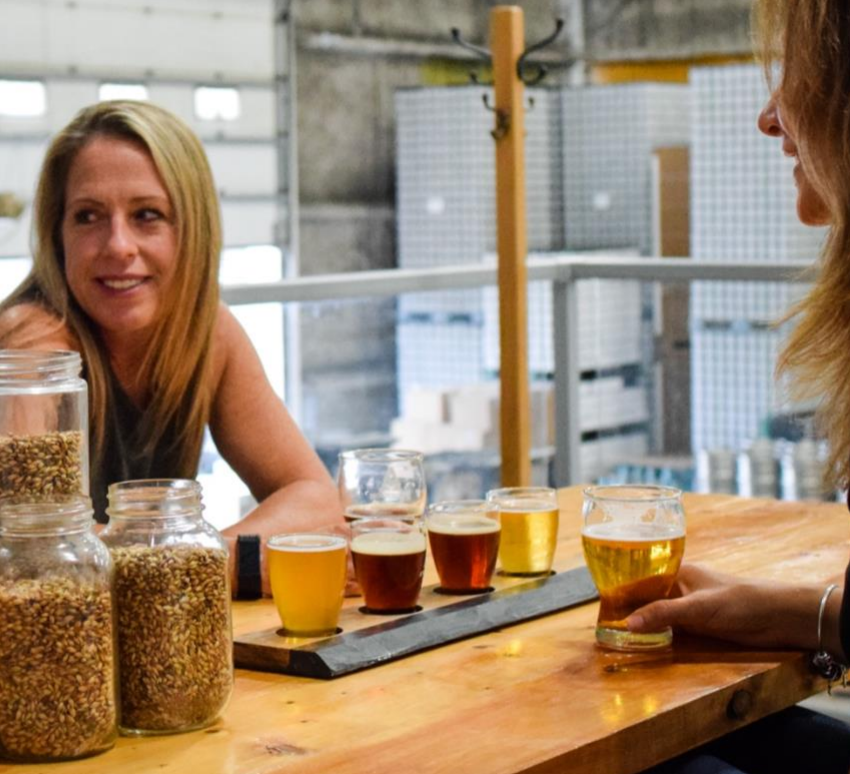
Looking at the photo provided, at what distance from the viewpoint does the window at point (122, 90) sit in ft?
24.5

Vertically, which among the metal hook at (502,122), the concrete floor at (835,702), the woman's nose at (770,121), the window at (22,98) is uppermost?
the window at (22,98)

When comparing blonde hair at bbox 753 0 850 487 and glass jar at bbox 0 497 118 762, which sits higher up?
blonde hair at bbox 753 0 850 487

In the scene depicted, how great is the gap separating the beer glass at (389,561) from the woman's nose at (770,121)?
50 centimetres

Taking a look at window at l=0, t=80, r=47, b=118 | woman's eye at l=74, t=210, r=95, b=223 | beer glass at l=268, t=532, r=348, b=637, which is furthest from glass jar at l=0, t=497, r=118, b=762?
window at l=0, t=80, r=47, b=118

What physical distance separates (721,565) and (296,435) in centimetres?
69

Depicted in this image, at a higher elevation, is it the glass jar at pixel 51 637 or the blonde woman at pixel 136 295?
the blonde woman at pixel 136 295

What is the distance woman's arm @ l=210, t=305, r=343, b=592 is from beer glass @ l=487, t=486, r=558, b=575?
1.38ft

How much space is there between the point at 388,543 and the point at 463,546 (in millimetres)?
100

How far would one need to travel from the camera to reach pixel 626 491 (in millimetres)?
1407

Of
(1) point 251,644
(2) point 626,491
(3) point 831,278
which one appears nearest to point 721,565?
(2) point 626,491

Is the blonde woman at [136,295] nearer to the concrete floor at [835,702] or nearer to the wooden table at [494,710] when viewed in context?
the wooden table at [494,710]

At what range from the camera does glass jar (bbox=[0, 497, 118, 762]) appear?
1.04 metres

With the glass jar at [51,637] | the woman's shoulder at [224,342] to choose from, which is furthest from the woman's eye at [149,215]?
the glass jar at [51,637]

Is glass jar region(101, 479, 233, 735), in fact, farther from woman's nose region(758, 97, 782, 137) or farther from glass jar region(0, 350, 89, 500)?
woman's nose region(758, 97, 782, 137)
